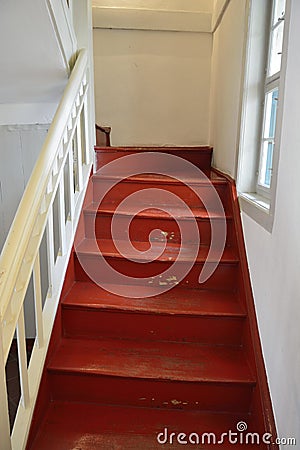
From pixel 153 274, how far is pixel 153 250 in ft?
0.50

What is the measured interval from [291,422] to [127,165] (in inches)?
81.8

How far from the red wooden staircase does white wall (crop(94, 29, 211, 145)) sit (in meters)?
1.48

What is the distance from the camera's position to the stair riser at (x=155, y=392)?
4.78 feet

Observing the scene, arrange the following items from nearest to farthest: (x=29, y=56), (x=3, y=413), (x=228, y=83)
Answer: (x=3, y=413) → (x=29, y=56) → (x=228, y=83)

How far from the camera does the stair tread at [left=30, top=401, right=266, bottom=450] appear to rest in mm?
1303

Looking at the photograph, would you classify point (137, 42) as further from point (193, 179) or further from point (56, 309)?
point (56, 309)

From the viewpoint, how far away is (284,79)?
50.0 inches

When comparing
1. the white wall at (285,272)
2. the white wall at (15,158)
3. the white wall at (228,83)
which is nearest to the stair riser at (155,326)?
the white wall at (285,272)

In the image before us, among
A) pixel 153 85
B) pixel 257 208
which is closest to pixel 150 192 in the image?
pixel 257 208

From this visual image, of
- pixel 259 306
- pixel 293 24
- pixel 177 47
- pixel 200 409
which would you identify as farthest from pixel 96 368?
pixel 177 47

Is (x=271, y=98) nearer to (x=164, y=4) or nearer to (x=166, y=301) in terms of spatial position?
(x=166, y=301)

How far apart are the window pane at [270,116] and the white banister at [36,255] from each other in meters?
0.99

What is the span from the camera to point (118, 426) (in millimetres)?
1383

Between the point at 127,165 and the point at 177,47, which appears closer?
the point at 127,165
